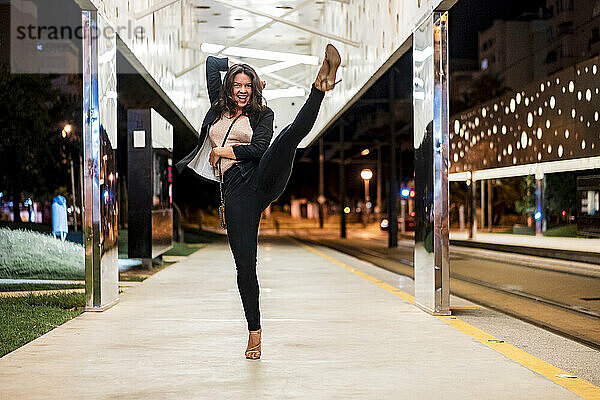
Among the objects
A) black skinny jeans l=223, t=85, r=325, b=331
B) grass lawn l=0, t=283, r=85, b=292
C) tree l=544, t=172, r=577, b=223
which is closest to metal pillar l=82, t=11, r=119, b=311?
grass lawn l=0, t=283, r=85, b=292

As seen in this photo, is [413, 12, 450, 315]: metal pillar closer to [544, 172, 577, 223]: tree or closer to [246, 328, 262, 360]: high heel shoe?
[246, 328, 262, 360]: high heel shoe

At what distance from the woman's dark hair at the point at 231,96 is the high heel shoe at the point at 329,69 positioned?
87 cm

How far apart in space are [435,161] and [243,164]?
367 cm

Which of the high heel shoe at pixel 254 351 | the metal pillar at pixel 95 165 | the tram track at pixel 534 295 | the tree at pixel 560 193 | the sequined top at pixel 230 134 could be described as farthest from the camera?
the tree at pixel 560 193

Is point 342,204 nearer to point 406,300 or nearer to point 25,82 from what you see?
point 25,82

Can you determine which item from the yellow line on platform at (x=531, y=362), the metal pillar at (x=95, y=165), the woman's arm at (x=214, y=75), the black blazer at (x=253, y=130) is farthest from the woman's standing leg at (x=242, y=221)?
the metal pillar at (x=95, y=165)

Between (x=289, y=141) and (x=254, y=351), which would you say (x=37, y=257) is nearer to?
(x=254, y=351)

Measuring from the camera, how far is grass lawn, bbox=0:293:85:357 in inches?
328

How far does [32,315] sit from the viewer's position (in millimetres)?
10008

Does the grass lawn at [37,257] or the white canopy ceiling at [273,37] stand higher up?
the white canopy ceiling at [273,37]

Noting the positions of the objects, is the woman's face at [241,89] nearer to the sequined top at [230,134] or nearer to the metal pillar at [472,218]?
the sequined top at [230,134]

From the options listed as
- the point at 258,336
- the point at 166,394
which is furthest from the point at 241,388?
the point at 258,336

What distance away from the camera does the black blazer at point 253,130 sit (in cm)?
675

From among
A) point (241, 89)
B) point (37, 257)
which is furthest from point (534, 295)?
point (241, 89)
